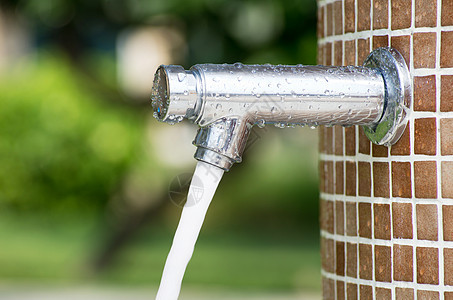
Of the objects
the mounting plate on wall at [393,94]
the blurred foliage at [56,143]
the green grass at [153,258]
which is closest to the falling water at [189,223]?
the mounting plate on wall at [393,94]

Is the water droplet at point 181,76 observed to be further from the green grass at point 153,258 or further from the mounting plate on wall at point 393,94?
the green grass at point 153,258

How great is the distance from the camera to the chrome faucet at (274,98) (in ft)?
1.89

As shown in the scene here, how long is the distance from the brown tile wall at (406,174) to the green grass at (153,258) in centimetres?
539

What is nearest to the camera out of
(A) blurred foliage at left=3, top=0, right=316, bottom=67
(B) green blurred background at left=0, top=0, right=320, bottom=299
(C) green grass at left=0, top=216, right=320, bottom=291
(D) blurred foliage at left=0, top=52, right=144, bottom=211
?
(A) blurred foliage at left=3, top=0, right=316, bottom=67

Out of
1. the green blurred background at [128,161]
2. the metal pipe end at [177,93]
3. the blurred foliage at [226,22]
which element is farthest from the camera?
the green blurred background at [128,161]

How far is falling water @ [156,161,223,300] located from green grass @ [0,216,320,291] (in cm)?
547

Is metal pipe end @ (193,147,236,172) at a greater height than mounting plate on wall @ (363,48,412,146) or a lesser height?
lesser

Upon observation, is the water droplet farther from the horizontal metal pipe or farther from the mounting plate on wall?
the mounting plate on wall

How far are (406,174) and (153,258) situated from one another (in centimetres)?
665

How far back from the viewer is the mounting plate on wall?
62 centimetres

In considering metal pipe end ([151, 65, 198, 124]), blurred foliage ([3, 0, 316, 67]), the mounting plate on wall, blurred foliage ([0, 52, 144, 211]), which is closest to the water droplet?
metal pipe end ([151, 65, 198, 124])

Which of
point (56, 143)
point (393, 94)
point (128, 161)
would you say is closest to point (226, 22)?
point (128, 161)

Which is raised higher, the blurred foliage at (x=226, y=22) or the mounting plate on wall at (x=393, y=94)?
the blurred foliage at (x=226, y=22)

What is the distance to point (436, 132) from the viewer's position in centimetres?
62
